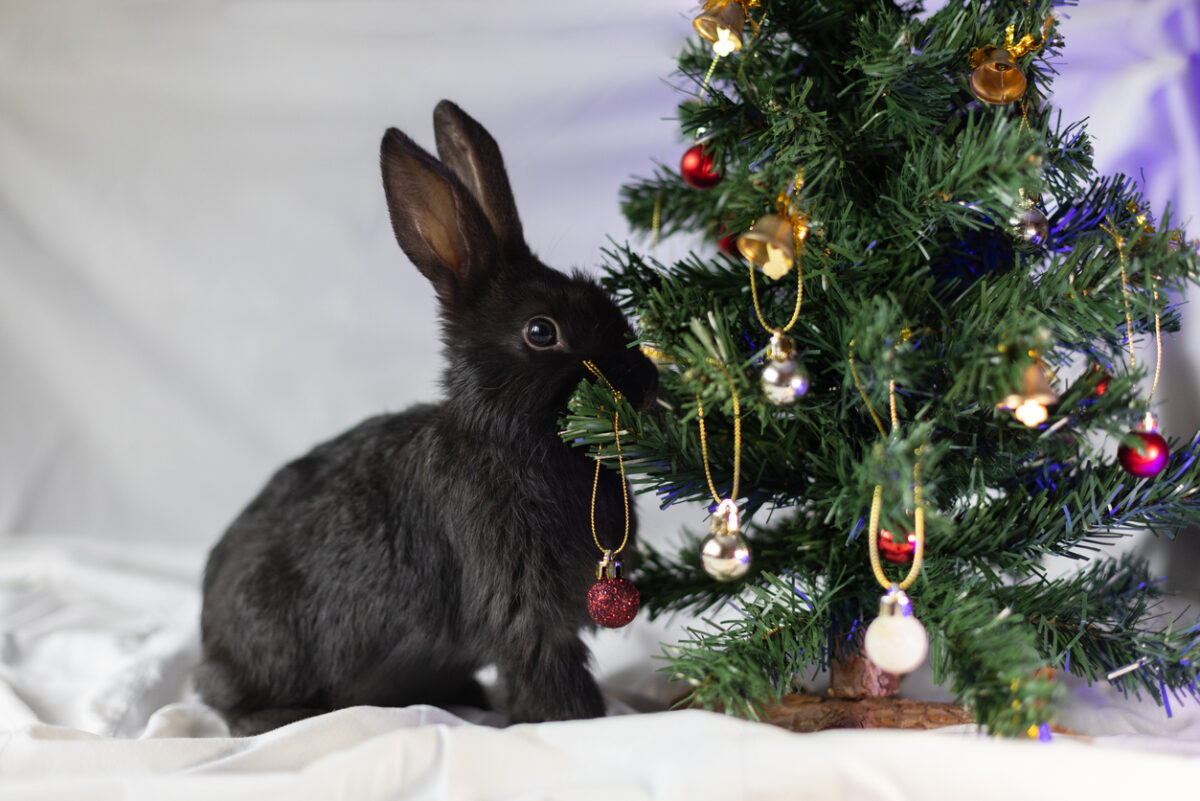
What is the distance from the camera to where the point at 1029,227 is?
43.0 inches

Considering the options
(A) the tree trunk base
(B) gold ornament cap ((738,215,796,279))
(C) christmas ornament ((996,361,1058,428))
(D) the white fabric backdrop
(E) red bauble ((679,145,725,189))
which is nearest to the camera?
(C) christmas ornament ((996,361,1058,428))

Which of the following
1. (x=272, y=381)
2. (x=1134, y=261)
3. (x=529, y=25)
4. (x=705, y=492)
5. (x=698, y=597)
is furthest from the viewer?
(x=272, y=381)

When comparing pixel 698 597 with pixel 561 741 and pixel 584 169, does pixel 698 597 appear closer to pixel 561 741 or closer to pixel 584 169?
pixel 561 741

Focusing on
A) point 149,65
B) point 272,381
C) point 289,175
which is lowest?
point 272,381

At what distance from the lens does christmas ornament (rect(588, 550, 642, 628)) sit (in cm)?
115

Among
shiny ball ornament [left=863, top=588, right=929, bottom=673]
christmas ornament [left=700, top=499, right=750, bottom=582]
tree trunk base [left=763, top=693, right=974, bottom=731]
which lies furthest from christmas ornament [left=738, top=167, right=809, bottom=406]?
tree trunk base [left=763, top=693, right=974, bottom=731]

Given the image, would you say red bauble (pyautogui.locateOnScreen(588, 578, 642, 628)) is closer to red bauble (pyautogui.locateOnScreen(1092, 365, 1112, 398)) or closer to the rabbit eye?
the rabbit eye

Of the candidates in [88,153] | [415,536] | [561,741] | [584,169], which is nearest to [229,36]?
[88,153]

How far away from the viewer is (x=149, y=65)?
6.69ft


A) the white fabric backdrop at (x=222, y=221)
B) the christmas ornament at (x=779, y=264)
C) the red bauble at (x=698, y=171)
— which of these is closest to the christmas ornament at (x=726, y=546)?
the christmas ornament at (x=779, y=264)

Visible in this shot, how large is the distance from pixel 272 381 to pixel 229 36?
73 cm

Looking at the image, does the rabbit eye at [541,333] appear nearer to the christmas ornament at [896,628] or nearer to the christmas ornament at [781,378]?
the christmas ornament at [781,378]

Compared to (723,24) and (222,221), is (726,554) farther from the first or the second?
(222,221)

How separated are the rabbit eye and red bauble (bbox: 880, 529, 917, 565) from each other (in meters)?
0.44
